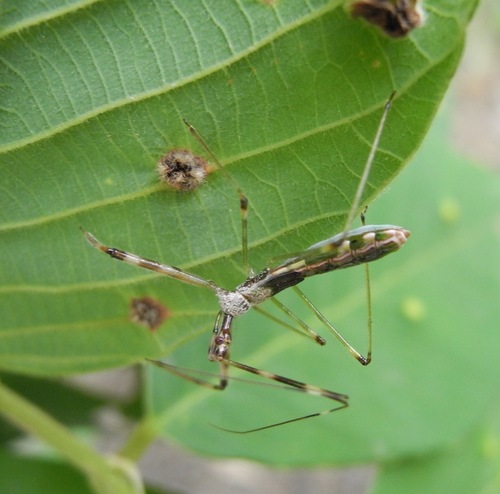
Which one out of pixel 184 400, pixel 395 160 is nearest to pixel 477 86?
pixel 184 400

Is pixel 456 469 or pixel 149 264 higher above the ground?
pixel 149 264

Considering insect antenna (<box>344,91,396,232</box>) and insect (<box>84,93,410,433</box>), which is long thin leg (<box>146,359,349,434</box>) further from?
insect antenna (<box>344,91,396,232</box>)

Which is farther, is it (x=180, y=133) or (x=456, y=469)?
(x=456, y=469)

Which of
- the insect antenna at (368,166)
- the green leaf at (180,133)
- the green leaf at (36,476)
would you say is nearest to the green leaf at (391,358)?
the green leaf at (36,476)

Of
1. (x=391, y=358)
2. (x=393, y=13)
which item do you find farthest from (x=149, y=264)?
(x=391, y=358)

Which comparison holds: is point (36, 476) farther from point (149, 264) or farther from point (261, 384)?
point (149, 264)
